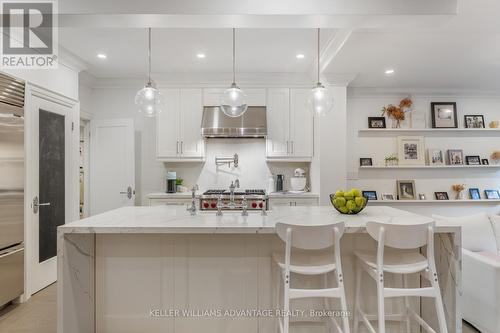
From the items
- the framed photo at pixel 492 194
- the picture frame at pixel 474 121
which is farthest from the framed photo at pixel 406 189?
the picture frame at pixel 474 121

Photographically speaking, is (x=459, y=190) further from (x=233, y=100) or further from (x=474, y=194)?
(x=233, y=100)

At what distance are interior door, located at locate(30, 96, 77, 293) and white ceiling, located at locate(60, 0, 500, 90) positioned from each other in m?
0.85

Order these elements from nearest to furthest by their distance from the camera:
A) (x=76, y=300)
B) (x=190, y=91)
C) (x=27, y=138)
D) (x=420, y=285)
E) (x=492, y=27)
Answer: (x=76, y=300) → (x=420, y=285) → (x=492, y=27) → (x=27, y=138) → (x=190, y=91)

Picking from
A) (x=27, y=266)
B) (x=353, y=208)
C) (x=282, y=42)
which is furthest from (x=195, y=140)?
(x=353, y=208)

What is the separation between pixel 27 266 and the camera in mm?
3109

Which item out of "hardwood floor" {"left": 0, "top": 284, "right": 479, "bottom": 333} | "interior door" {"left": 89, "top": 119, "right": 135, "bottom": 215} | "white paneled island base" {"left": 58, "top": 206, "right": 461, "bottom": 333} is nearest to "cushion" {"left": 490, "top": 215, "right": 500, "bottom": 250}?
"hardwood floor" {"left": 0, "top": 284, "right": 479, "bottom": 333}

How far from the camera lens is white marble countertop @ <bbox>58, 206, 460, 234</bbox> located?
6.68ft

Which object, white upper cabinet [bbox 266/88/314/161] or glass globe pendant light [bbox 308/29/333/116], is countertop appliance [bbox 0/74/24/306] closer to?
glass globe pendant light [bbox 308/29/333/116]

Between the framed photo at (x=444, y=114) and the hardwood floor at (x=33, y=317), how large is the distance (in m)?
3.36

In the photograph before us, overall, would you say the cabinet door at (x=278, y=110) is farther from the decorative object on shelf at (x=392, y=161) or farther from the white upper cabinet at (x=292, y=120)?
the decorative object on shelf at (x=392, y=161)

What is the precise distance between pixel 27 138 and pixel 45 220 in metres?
0.94

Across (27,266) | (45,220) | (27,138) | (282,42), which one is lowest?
(27,266)

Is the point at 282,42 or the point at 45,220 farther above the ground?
the point at 282,42

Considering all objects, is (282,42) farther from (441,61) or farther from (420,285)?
(420,285)
